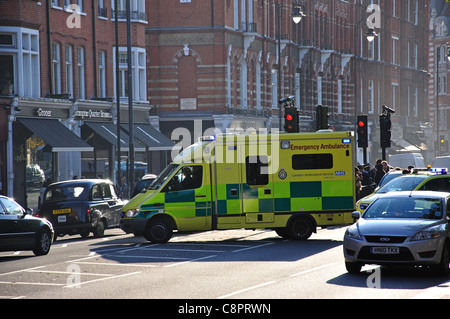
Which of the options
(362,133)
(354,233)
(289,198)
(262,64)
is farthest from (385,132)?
(262,64)

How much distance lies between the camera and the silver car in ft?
53.1

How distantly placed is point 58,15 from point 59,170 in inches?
255

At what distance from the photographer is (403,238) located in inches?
640

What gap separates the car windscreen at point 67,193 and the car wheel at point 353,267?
11.7 m

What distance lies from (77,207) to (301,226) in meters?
6.30

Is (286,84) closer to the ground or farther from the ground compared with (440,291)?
farther from the ground

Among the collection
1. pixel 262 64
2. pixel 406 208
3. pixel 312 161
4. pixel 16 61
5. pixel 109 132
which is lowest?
pixel 406 208

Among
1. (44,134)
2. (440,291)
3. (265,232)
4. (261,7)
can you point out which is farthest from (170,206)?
(261,7)

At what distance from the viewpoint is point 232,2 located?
56125 mm

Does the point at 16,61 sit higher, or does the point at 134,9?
the point at 134,9

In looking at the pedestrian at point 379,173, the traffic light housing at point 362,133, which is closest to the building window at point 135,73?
the traffic light housing at point 362,133

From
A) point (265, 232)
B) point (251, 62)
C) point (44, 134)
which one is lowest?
point (265, 232)

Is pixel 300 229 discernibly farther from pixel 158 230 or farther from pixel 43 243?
pixel 43 243
